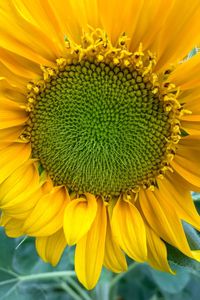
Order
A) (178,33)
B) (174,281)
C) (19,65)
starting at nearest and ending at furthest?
(178,33) < (19,65) < (174,281)

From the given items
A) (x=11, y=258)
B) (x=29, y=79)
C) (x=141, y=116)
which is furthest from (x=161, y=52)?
(x=11, y=258)

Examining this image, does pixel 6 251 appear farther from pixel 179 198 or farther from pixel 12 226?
pixel 179 198

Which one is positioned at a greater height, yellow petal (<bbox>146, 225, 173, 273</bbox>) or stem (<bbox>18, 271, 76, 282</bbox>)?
yellow petal (<bbox>146, 225, 173, 273</bbox>)

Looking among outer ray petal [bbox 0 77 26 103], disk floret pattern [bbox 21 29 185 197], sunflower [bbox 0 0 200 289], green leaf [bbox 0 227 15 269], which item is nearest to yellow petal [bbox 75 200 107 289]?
sunflower [bbox 0 0 200 289]

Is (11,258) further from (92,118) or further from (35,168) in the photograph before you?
(92,118)

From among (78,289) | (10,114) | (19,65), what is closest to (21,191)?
(10,114)

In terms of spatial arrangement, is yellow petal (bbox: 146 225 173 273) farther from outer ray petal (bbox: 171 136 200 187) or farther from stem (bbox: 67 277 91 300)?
stem (bbox: 67 277 91 300)
